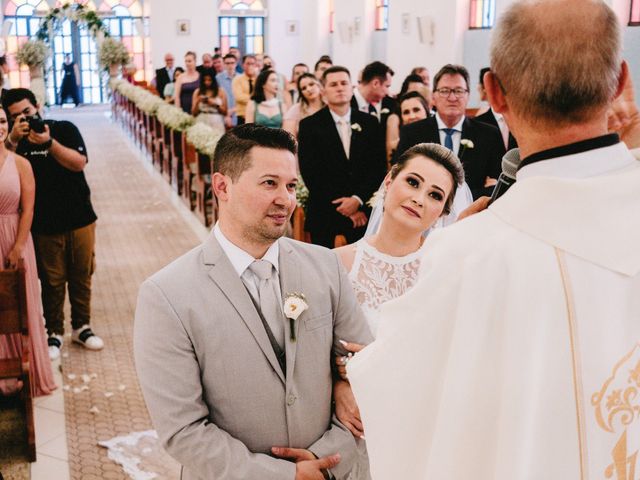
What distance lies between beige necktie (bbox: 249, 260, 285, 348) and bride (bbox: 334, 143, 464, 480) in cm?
86

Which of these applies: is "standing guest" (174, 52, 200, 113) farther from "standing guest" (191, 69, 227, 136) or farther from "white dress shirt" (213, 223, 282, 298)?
"white dress shirt" (213, 223, 282, 298)

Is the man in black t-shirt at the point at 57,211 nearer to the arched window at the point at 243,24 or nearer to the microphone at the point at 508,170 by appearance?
the microphone at the point at 508,170

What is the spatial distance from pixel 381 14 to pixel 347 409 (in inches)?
653

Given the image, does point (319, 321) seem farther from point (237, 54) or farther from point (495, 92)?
point (237, 54)

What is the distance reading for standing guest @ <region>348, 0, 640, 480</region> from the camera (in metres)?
1.24

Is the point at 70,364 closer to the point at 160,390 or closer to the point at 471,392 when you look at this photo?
the point at 160,390

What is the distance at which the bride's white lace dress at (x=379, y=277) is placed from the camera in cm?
306

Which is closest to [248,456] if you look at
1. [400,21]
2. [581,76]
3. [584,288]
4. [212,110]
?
[584,288]

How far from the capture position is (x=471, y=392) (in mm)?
1312

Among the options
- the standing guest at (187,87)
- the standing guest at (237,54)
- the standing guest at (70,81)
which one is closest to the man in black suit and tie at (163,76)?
the standing guest at (237,54)

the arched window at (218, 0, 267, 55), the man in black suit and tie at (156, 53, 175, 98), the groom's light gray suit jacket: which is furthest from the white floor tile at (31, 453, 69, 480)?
the arched window at (218, 0, 267, 55)

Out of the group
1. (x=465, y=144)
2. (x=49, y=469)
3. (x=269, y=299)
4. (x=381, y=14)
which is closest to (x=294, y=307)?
(x=269, y=299)

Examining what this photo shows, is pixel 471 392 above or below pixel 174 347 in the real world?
above

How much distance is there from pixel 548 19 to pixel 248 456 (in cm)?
133
